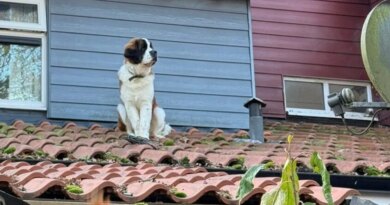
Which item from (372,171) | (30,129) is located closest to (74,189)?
(372,171)

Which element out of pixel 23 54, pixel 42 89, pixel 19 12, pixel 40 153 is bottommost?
pixel 40 153

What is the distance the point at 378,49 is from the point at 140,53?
12.1ft

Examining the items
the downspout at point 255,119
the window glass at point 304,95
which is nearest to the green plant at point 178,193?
the downspout at point 255,119

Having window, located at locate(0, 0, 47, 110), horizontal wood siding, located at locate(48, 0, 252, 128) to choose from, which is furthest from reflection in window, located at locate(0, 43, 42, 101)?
horizontal wood siding, located at locate(48, 0, 252, 128)

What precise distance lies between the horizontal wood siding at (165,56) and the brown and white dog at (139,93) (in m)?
0.66

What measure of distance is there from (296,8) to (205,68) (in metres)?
2.31

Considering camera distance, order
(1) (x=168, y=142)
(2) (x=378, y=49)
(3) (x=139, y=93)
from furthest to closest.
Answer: (3) (x=139, y=93)
(1) (x=168, y=142)
(2) (x=378, y=49)

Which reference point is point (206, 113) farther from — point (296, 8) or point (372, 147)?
point (296, 8)

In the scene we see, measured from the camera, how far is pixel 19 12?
9219mm

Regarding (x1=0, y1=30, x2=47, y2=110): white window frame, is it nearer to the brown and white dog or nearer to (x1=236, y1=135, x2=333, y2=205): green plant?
the brown and white dog

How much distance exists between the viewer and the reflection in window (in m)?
8.97

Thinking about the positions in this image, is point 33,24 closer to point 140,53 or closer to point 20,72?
point 20,72

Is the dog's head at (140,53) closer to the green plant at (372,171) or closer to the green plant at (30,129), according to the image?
the green plant at (30,129)

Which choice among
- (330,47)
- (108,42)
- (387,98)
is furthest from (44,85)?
(387,98)
